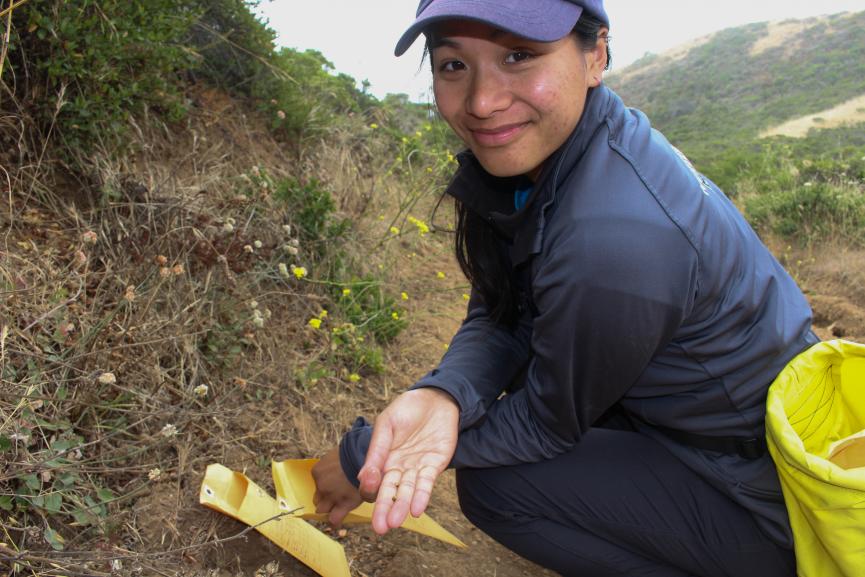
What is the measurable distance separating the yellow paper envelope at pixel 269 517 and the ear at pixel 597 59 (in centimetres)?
146

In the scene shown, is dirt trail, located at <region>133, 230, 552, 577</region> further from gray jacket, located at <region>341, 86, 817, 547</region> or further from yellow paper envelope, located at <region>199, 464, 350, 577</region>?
gray jacket, located at <region>341, 86, 817, 547</region>

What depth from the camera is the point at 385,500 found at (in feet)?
5.32

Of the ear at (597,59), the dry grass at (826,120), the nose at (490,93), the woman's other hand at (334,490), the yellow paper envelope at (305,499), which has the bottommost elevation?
the dry grass at (826,120)

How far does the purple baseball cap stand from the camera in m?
1.49

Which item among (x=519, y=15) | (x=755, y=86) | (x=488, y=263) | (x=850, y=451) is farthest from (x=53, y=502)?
(x=755, y=86)

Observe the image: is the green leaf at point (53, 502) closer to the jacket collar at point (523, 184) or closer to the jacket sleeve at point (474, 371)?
the jacket sleeve at point (474, 371)

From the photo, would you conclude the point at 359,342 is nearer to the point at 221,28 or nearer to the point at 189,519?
the point at 189,519

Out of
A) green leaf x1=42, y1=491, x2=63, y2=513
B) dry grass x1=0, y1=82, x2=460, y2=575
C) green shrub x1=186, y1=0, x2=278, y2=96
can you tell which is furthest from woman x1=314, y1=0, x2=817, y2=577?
green shrub x1=186, y1=0, x2=278, y2=96

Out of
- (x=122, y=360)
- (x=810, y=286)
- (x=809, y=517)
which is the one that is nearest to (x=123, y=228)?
(x=122, y=360)

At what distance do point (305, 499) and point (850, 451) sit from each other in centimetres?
151

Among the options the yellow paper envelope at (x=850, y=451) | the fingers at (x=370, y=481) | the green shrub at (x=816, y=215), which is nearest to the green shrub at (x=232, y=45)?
the fingers at (x=370, y=481)

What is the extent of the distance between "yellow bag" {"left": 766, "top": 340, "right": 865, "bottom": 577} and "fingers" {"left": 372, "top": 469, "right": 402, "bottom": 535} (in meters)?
0.87

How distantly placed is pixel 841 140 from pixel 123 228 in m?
18.5

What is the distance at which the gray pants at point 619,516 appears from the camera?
1947 mm
